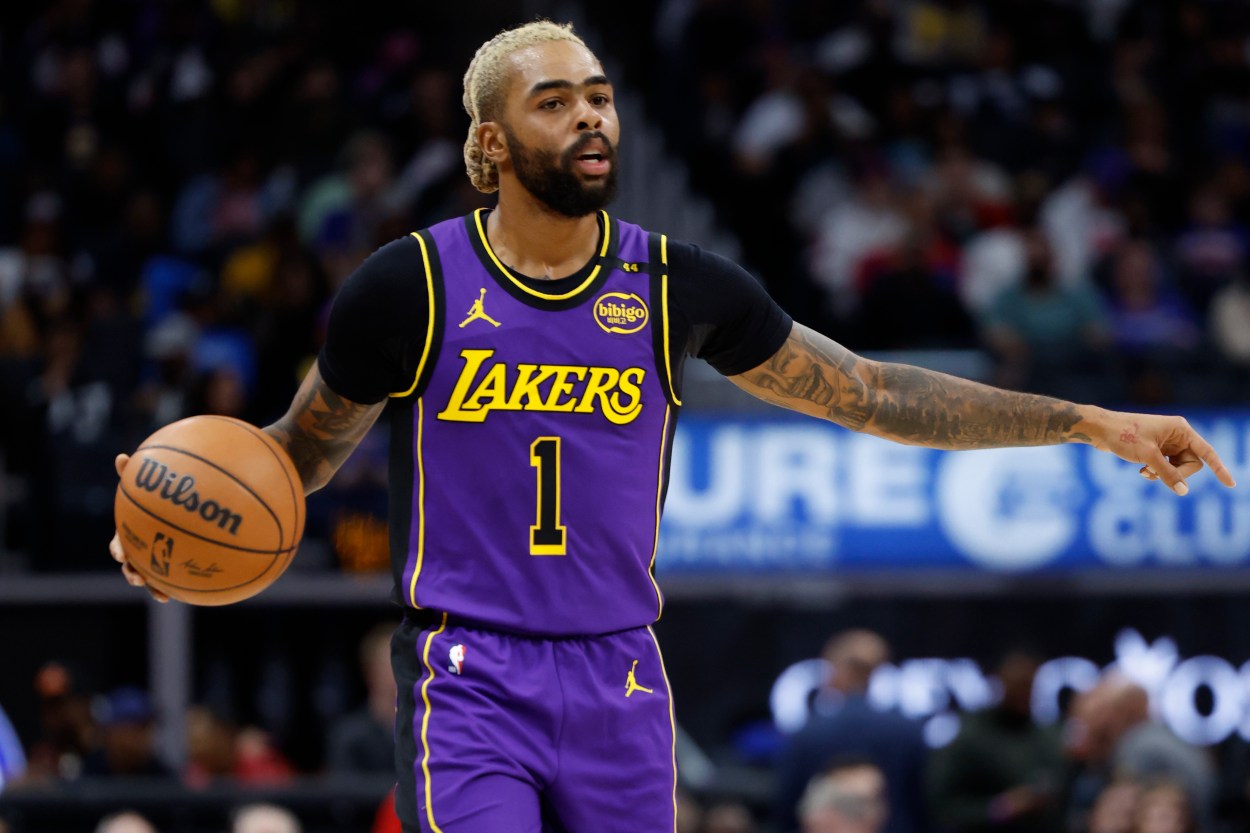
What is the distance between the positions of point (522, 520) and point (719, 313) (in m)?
0.66

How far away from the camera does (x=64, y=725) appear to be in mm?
10023

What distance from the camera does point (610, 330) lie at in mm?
4324

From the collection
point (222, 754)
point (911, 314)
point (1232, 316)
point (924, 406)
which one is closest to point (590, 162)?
point (924, 406)

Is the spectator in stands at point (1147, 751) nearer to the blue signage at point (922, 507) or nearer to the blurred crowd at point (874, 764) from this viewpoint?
the blurred crowd at point (874, 764)

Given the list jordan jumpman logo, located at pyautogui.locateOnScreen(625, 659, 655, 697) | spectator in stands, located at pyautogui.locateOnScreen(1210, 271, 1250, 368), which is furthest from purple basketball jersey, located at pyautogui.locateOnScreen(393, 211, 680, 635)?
spectator in stands, located at pyautogui.locateOnScreen(1210, 271, 1250, 368)

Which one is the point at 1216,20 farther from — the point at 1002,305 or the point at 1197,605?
the point at 1197,605

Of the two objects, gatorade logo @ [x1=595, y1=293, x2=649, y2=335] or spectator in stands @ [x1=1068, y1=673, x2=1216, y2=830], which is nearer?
gatorade logo @ [x1=595, y1=293, x2=649, y2=335]

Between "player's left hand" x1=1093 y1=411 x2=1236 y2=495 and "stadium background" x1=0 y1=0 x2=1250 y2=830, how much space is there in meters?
4.88

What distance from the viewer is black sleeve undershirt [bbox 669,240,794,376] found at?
4.43m

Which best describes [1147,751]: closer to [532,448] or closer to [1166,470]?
[1166,470]

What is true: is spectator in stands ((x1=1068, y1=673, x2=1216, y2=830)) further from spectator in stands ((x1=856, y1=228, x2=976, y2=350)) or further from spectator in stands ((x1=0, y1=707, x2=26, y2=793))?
spectator in stands ((x1=0, y1=707, x2=26, y2=793))

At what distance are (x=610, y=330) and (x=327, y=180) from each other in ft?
34.3

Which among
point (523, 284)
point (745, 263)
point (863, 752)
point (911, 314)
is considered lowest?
point (863, 752)

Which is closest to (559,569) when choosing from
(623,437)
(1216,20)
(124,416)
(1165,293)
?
(623,437)
